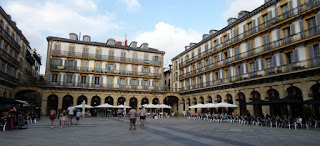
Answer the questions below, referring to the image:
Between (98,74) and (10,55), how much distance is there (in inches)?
525

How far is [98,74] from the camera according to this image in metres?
37.6

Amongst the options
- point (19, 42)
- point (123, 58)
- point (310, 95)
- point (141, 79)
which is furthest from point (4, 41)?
point (310, 95)

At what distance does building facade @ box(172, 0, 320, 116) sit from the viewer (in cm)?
1839

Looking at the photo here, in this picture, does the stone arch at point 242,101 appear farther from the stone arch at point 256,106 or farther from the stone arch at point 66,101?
the stone arch at point 66,101

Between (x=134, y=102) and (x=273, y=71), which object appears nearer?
(x=273, y=71)

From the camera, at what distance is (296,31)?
19812 mm

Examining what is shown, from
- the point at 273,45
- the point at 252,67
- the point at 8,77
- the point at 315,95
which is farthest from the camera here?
the point at 8,77

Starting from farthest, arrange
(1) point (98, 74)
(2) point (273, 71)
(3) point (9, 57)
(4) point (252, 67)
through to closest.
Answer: (1) point (98, 74) → (3) point (9, 57) → (4) point (252, 67) → (2) point (273, 71)

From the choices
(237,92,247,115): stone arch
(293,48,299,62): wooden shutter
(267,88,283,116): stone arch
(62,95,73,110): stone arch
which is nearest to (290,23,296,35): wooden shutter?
(293,48,299,62): wooden shutter

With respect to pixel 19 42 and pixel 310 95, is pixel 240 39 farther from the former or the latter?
pixel 19 42

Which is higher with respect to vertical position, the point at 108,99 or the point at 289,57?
the point at 289,57

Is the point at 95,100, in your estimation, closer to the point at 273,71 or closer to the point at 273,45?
the point at 273,71

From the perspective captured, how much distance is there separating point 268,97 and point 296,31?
6.92 m

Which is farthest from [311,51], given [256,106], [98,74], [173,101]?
[98,74]
